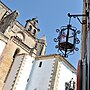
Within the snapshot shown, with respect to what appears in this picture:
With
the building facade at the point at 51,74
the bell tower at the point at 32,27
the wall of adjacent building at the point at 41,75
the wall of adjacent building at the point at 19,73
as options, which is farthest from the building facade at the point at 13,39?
the building facade at the point at 51,74

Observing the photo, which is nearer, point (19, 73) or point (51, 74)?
point (51, 74)

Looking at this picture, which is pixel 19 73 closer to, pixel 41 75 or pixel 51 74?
pixel 41 75

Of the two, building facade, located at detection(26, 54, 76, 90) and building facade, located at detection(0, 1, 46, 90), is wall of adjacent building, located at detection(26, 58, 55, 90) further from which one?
building facade, located at detection(0, 1, 46, 90)

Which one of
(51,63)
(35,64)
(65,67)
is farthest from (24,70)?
(65,67)

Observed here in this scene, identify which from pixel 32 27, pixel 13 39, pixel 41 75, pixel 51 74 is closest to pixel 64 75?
pixel 51 74

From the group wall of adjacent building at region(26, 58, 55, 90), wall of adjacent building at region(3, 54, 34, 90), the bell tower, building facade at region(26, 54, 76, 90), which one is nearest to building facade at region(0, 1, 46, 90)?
the bell tower

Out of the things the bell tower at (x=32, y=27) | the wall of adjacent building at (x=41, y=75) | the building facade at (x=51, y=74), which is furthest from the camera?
the bell tower at (x=32, y=27)

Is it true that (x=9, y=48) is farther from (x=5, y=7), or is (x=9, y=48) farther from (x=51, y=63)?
(x=5, y=7)

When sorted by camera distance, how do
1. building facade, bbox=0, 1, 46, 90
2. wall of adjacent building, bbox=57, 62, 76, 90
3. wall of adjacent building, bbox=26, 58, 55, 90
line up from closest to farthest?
wall of adjacent building, bbox=26, 58, 55, 90 < wall of adjacent building, bbox=57, 62, 76, 90 < building facade, bbox=0, 1, 46, 90

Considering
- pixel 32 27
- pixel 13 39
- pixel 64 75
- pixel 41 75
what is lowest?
pixel 41 75

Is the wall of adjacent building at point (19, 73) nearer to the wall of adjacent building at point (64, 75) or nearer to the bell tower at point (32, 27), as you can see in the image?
the wall of adjacent building at point (64, 75)

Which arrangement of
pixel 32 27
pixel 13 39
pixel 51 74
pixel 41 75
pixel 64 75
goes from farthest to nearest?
pixel 32 27 → pixel 13 39 → pixel 64 75 → pixel 41 75 → pixel 51 74

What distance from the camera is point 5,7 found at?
2859 cm

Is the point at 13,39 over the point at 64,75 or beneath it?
over
